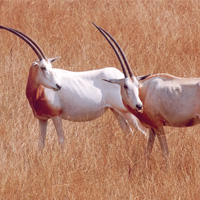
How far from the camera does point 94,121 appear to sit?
234 inches

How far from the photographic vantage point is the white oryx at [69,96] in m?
5.14

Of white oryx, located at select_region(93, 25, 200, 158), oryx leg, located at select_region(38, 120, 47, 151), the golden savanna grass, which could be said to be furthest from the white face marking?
oryx leg, located at select_region(38, 120, 47, 151)

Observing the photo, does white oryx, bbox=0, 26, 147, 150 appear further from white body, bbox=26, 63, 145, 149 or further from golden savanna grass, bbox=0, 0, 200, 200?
golden savanna grass, bbox=0, 0, 200, 200

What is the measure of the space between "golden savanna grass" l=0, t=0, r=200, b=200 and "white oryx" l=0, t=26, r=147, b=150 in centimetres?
17

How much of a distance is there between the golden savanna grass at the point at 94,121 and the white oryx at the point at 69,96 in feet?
0.57

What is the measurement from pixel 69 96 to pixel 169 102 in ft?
3.45

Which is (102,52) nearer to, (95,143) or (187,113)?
(95,143)

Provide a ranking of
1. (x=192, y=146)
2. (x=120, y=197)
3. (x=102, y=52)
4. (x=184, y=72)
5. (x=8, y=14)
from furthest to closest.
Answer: (x=8, y=14)
(x=102, y=52)
(x=184, y=72)
(x=192, y=146)
(x=120, y=197)

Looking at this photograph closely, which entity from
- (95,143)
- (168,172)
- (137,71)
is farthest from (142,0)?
(168,172)

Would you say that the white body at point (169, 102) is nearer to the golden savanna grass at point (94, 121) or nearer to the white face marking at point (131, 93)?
the white face marking at point (131, 93)

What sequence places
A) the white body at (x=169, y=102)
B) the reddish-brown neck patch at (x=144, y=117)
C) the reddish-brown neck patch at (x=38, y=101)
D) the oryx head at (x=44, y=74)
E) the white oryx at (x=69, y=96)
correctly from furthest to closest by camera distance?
the reddish-brown neck patch at (x=38, y=101) < the white oryx at (x=69, y=96) < the oryx head at (x=44, y=74) < the reddish-brown neck patch at (x=144, y=117) < the white body at (x=169, y=102)

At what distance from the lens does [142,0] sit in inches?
401

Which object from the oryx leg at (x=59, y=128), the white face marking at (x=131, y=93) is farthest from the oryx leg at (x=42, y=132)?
the white face marking at (x=131, y=93)

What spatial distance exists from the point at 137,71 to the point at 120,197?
129 inches
